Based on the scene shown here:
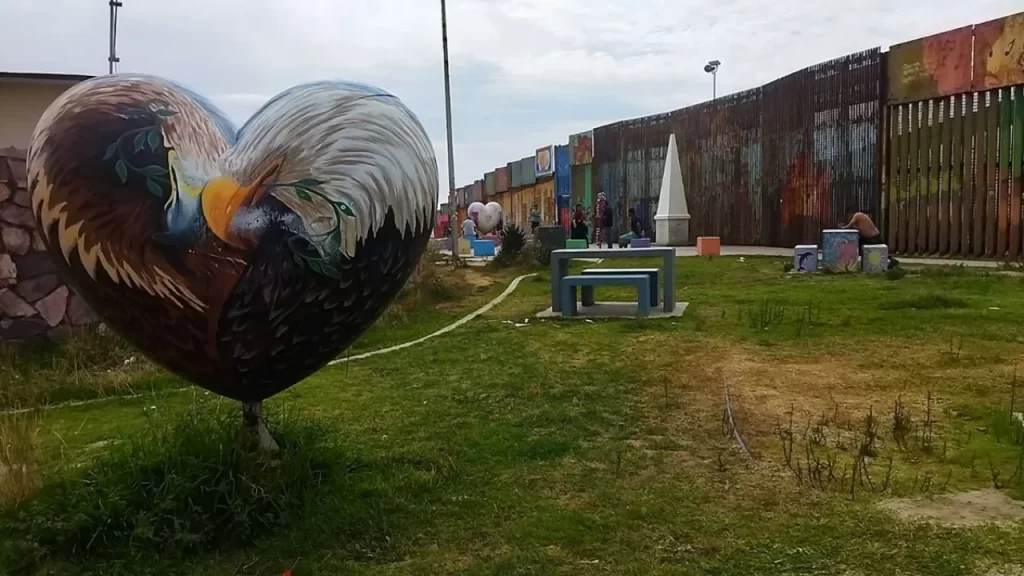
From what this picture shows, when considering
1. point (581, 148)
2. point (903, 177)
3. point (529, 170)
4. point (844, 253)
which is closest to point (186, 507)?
point (844, 253)

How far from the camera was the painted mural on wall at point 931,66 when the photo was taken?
55.4 feet

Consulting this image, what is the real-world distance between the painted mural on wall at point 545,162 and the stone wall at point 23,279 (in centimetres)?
3128

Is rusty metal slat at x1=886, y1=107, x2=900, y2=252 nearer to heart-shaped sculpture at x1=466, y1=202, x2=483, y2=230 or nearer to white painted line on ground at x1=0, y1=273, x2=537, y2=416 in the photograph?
white painted line on ground at x1=0, y1=273, x2=537, y2=416

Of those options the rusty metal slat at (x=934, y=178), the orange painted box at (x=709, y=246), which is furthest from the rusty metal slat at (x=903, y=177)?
the orange painted box at (x=709, y=246)

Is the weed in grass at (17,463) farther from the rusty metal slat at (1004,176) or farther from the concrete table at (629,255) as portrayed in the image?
the rusty metal slat at (1004,176)

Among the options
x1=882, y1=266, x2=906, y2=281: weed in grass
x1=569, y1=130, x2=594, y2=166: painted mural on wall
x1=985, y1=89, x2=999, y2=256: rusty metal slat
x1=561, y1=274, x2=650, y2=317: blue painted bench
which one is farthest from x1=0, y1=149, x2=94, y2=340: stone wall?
x1=569, y1=130, x2=594, y2=166: painted mural on wall

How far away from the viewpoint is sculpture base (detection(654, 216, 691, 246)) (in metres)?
25.9

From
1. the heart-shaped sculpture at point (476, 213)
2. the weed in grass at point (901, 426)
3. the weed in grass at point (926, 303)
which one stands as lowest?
the weed in grass at point (901, 426)

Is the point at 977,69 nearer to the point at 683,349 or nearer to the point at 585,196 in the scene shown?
the point at 683,349

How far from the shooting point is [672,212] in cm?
2605

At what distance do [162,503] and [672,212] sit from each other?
Result: 930 inches

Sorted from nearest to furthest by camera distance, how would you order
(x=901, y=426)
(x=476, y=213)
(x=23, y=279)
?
1. (x=901, y=426)
2. (x=23, y=279)
3. (x=476, y=213)

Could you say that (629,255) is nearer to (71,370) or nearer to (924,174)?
(71,370)

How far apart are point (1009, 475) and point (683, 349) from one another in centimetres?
349
